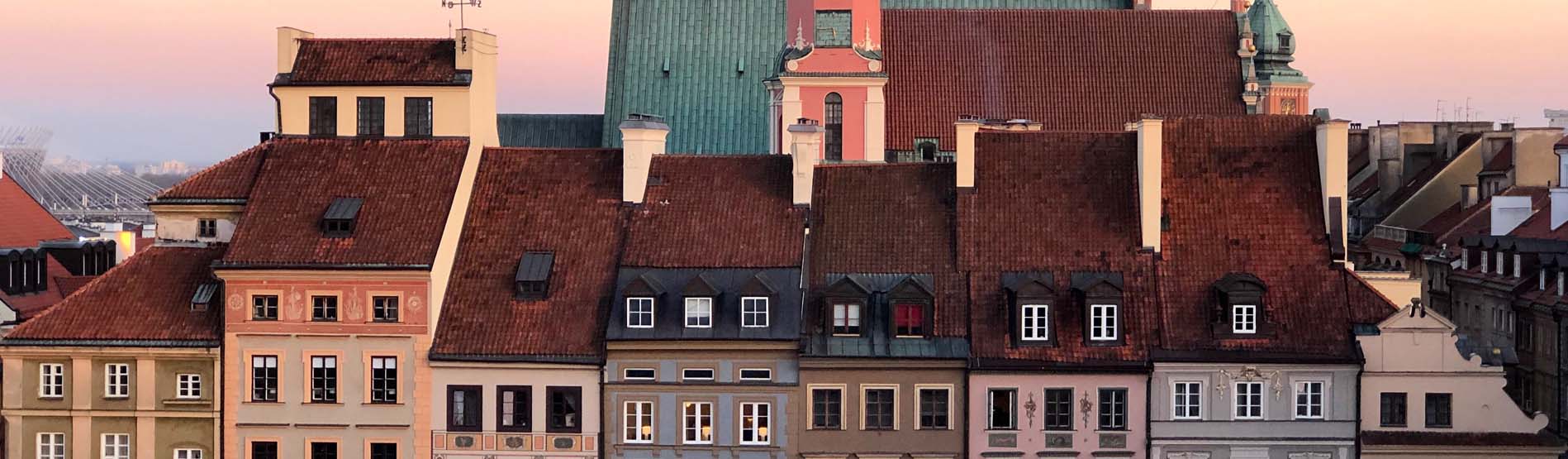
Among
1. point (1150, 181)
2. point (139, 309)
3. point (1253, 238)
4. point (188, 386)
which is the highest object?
point (1150, 181)

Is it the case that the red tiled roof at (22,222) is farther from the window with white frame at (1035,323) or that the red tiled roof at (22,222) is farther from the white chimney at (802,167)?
the window with white frame at (1035,323)

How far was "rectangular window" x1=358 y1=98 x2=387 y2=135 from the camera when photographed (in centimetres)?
7362

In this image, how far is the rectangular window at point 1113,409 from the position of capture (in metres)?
66.3

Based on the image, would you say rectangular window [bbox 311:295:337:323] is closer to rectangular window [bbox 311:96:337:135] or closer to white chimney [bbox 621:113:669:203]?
rectangular window [bbox 311:96:337:135]

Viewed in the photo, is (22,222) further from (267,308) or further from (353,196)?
(267,308)

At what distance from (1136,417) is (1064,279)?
191 inches

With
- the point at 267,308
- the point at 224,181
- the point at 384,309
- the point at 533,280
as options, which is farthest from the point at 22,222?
the point at 533,280

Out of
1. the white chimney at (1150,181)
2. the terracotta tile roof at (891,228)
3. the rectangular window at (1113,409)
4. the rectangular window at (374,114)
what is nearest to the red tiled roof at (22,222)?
the rectangular window at (374,114)

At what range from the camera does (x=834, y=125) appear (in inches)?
3905

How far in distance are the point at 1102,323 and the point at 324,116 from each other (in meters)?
26.5

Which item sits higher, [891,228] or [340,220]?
[340,220]

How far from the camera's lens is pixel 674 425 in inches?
2655

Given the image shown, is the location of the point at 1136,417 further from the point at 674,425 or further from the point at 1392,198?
the point at 1392,198

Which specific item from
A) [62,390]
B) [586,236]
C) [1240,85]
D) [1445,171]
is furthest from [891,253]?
[1445,171]
